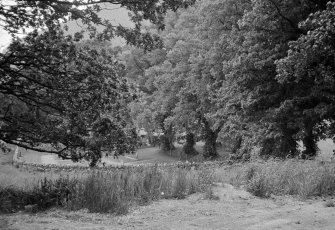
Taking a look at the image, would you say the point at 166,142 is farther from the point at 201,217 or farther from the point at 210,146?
the point at 201,217

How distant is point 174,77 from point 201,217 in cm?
2951

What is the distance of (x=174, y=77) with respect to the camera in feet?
120

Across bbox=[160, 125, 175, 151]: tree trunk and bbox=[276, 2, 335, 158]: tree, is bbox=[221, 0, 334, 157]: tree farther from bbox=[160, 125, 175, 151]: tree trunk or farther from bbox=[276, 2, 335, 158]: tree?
bbox=[160, 125, 175, 151]: tree trunk

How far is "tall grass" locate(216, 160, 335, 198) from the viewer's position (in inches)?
380

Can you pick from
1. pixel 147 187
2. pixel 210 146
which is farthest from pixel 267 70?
pixel 210 146

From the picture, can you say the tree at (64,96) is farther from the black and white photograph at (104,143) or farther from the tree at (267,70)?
the tree at (267,70)

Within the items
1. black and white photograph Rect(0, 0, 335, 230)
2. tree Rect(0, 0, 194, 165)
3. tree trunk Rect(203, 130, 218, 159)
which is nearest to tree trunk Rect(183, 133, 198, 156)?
tree trunk Rect(203, 130, 218, 159)

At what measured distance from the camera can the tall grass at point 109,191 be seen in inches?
318

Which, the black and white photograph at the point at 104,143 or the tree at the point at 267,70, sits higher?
the tree at the point at 267,70

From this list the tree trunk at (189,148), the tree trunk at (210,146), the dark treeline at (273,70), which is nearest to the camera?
the dark treeline at (273,70)

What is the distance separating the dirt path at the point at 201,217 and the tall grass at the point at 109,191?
12.4 inches

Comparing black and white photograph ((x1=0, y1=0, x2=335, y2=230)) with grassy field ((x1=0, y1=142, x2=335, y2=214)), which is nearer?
black and white photograph ((x1=0, y1=0, x2=335, y2=230))

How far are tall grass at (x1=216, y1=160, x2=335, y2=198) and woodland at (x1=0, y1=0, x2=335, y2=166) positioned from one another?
3.27 m

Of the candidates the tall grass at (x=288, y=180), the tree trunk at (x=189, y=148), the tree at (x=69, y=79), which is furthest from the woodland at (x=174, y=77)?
the tree trunk at (x=189, y=148)
